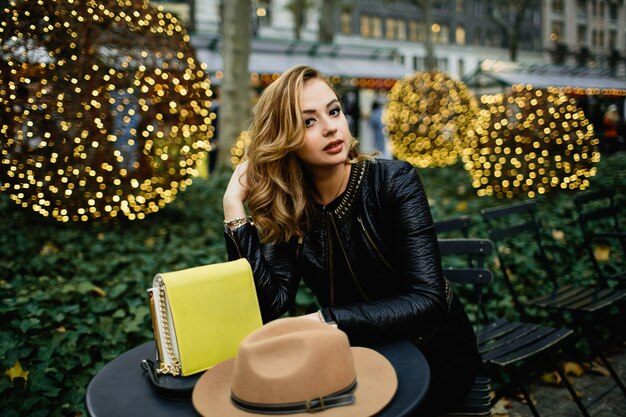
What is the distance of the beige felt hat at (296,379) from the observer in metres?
1.36

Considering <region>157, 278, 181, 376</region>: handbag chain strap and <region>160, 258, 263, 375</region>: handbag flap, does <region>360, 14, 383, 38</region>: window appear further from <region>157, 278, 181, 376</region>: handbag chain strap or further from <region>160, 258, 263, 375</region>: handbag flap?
<region>157, 278, 181, 376</region>: handbag chain strap

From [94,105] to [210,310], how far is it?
4382 millimetres

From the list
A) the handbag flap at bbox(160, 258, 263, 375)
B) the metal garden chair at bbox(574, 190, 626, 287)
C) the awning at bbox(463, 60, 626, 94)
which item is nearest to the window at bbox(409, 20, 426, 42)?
the awning at bbox(463, 60, 626, 94)

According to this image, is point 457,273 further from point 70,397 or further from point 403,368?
point 70,397

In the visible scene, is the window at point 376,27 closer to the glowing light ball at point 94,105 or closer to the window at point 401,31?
the window at point 401,31

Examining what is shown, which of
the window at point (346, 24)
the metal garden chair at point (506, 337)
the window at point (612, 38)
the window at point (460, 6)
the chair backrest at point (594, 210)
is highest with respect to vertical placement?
the window at point (460, 6)

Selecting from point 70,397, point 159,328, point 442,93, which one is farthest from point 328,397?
point 442,93

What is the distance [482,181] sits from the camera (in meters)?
8.02

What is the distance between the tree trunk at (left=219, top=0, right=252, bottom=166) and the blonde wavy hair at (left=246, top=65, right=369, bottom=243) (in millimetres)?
8965

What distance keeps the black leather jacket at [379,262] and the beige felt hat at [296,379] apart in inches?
19.3

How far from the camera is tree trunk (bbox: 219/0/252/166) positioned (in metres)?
11.1

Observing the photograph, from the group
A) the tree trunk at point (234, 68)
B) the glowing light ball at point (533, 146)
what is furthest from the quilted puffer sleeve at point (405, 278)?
the tree trunk at point (234, 68)

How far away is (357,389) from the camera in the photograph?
4.82ft

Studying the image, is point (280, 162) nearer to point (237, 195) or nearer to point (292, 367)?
point (237, 195)
